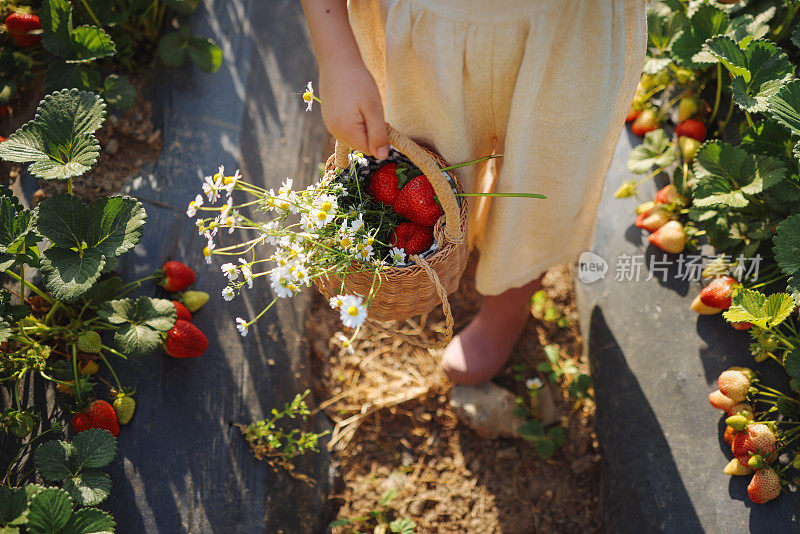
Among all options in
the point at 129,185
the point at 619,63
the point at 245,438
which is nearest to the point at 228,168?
the point at 129,185

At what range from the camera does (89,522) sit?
85 centimetres

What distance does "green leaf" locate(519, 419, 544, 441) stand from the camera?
4.58 ft

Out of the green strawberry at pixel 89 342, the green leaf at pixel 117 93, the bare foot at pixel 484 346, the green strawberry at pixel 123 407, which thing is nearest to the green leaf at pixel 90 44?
the green leaf at pixel 117 93

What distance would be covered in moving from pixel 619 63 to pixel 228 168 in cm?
91

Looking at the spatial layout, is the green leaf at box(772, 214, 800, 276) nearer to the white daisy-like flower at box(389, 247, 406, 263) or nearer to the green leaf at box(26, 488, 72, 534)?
the white daisy-like flower at box(389, 247, 406, 263)

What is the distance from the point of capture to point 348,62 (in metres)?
0.77

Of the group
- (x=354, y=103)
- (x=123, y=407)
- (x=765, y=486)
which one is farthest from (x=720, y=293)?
(x=123, y=407)

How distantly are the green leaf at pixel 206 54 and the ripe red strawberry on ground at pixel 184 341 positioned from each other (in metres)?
0.66

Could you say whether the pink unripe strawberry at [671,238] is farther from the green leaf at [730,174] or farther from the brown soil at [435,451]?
the brown soil at [435,451]

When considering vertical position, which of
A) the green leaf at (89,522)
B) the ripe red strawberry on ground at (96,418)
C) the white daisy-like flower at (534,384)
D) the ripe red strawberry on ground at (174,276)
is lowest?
the white daisy-like flower at (534,384)

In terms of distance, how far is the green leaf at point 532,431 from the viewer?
4.58 ft

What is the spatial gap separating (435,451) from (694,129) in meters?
1.03

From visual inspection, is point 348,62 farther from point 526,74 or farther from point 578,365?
point 578,365

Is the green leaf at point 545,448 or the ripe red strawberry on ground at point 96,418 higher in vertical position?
the ripe red strawberry on ground at point 96,418
